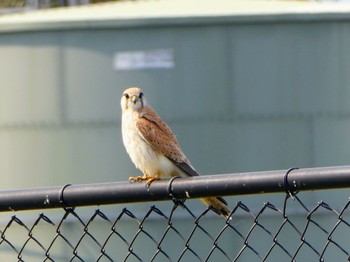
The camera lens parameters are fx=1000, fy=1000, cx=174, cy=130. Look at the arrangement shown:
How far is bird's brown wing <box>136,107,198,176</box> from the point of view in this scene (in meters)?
4.80

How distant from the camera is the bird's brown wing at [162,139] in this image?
4805 mm

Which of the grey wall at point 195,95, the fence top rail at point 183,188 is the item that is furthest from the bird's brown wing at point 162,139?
the grey wall at point 195,95

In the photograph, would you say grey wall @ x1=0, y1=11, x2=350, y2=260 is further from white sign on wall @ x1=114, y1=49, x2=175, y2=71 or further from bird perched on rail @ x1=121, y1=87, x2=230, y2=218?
bird perched on rail @ x1=121, y1=87, x2=230, y2=218

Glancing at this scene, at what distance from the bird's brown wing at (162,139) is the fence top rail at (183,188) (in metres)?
1.66

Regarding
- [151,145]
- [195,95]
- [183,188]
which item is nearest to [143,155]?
[151,145]

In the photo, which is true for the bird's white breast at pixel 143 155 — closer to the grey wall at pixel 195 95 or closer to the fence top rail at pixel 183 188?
the fence top rail at pixel 183 188

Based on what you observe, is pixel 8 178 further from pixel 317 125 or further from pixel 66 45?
pixel 317 125

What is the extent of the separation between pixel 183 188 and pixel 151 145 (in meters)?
2.00

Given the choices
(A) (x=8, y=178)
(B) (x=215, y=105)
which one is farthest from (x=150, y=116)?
(A) (x=8, y=178)

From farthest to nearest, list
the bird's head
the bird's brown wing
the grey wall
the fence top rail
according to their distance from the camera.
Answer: the grey wall
the bird's head
the bird's brown wing
the fence top rail

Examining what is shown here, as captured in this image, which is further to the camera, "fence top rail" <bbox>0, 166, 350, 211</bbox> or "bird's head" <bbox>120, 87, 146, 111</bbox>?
"bird's head" <bbox>120, 87, 146, 111</bbox>

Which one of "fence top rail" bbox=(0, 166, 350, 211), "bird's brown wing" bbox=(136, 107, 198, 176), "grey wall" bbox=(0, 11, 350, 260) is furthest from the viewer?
"grey wall" bbox=(0, 11, 350, 260)

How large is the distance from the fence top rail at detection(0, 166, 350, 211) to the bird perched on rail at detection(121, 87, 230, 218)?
155cm

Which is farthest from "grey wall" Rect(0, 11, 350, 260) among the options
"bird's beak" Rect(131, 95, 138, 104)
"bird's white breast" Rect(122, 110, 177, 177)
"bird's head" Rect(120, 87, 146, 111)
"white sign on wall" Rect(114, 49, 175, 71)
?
"bird's white breast" Rect(122, 110, 177, 177)
